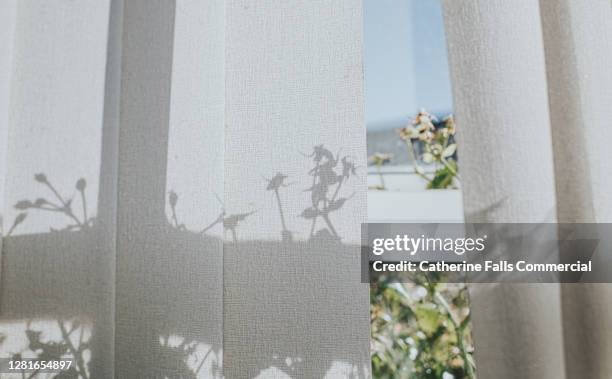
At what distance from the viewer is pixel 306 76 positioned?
581 millimetres

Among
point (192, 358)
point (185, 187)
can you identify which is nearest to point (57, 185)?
point (185, 187)

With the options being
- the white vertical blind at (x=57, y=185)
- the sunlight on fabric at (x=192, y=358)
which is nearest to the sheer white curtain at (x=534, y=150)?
the sunlight on fabric at (x=192, y=358)

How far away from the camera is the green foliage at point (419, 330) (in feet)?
2.24

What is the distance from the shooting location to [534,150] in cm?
48

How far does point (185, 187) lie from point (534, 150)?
0.40 meters

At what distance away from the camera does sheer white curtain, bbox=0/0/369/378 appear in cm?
56

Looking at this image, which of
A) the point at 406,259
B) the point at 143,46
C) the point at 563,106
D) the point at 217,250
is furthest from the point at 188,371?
the point at 563,106

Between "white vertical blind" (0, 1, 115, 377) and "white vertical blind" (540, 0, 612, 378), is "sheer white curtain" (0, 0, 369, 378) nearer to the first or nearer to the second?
"white vertical blind" (0, 1, 115, 377)

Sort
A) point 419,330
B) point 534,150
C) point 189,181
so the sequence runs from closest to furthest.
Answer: point 534,150
point 189,181
point 419,330

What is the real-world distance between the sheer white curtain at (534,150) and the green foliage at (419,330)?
0.21 m

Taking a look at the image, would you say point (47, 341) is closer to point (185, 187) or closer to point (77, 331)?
point (77, 331)

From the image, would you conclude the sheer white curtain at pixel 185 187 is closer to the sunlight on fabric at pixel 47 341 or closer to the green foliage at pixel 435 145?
the sunlight on fabric at pixel 47 341

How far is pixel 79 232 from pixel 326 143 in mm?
332

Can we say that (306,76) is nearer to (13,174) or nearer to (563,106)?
(563,106)
